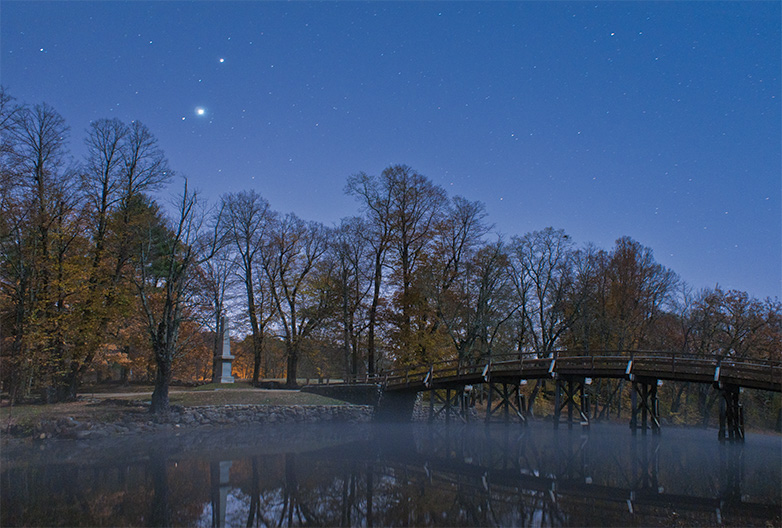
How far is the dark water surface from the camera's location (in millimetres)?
9195

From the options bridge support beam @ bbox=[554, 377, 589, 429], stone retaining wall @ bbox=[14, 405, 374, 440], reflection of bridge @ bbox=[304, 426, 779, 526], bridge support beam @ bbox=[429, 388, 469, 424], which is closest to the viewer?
reflection of bridge @ bbox=[304, 426, 779, 526]

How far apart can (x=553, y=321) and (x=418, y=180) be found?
12.4 metres

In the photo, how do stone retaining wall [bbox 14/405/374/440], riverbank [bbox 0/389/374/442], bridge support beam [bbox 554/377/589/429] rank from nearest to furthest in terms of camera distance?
riverbank [bbox 0/389/374/442] → stone retaining wall [bbox 14/405/374/440] → bridge support beam [bbox 554/377/589/429]

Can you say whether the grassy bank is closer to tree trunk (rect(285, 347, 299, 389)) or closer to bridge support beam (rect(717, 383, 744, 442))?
tree trunk (rect(285, 347, 299, 389))

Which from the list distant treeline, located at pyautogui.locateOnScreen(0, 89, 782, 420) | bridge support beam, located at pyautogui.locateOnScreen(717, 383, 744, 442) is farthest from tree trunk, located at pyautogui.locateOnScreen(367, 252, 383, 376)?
bridge support beam, located at pyautogui.locateOnScreen(717, 383, 744, 442)

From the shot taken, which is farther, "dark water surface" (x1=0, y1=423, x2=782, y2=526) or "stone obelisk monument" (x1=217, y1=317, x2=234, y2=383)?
"stone obelisk monument" (x1=217, y1=317, x2=234, y2=383)

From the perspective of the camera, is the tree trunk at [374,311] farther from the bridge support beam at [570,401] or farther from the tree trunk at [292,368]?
the bridge support beam at [570,401]

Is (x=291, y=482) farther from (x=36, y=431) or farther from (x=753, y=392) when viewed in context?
(x=753, y=392)

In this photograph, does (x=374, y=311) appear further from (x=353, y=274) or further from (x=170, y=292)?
(x=170, y=292)

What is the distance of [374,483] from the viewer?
1181 centimetres

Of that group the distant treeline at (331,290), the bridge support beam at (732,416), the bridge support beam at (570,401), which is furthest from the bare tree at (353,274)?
the bridge support beam at (732,416)

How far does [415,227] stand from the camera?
105 ft

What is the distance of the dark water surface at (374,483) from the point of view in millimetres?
9195

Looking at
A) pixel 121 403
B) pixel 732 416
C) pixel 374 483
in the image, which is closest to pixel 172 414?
pixel 121 403
